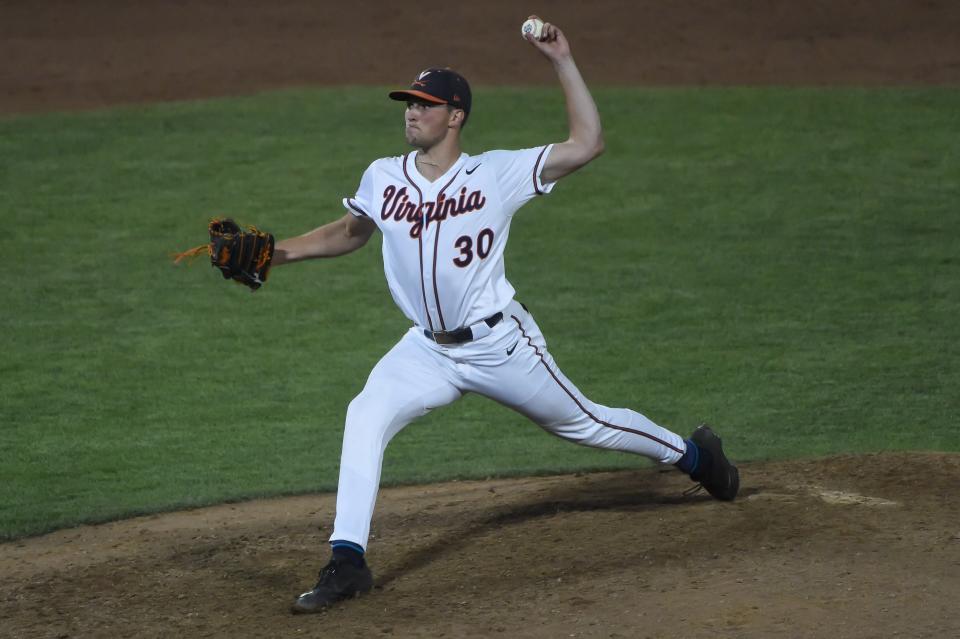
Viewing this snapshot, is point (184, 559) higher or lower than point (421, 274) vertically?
lower

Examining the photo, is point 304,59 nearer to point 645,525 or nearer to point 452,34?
point 452,34

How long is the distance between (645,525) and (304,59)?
29.4ft

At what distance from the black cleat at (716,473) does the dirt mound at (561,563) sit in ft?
0.19

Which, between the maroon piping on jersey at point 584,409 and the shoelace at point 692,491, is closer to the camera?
the maroon piping on jersey at point 584,409

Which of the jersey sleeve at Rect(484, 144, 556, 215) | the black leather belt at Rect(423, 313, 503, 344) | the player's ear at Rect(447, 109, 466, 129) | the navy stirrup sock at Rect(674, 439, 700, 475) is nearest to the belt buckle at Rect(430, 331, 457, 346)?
the black leather belt at Rect(423, 313, 503, 344)

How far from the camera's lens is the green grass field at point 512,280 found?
6.27 metres

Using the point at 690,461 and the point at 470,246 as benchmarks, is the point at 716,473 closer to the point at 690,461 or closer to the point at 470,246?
the point at 690,461

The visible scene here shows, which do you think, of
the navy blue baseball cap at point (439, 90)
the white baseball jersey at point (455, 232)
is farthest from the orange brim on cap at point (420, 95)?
the white baseball jersey at point (455, 232)

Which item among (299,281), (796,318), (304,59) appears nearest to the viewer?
(796,318)

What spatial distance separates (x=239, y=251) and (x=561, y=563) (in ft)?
4.91

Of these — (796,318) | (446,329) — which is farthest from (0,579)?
(796,318)

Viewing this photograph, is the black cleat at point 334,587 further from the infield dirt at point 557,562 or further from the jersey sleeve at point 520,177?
the jersey sleeve at point 520,177

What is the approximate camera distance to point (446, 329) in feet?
14.5

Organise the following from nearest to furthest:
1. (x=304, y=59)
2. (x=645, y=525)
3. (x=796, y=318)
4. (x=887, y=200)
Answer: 1. (x=645, y=525)
2. (x=796, y=318)
3. (x=887, y=200)
4. (x=304, y=59)
